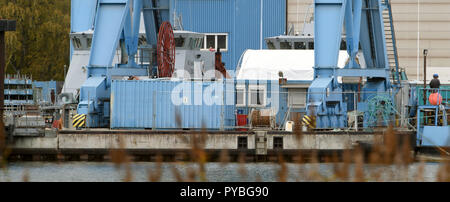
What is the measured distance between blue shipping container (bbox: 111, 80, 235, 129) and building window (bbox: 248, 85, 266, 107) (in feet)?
9.64

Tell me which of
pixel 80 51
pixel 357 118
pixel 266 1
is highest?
pixel 266 1

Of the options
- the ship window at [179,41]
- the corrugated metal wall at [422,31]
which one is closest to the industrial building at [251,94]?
the ship window at [179,41]

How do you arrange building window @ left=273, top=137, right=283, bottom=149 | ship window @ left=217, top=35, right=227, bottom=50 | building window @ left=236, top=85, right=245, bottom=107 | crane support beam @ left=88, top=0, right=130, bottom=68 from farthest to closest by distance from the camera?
1. ship window @ left=217, top=35, right=227, bottom=50
2. building window @ left=236, top=85, right=245, bottom=107
3. crane support beam @ left=88, top=0, right=130, bottom=68
4. building window @ left=273, top=137, right=283, bottom=149

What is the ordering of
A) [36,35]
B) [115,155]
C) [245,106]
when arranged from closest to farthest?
[115,155] → [245,106] → [36,35]

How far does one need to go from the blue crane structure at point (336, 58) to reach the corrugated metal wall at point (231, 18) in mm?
19714

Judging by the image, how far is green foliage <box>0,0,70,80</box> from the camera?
81.4m

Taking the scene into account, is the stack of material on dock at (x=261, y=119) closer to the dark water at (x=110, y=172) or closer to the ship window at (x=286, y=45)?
the dark water at (x=110, y=172)

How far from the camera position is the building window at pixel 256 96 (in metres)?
37.8

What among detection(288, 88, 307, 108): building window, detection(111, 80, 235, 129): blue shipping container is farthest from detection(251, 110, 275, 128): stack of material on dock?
detection(288, 88, 307, 108): building window

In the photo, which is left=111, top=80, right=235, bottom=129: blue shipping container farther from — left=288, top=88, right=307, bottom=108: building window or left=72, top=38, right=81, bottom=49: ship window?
left=72, top=38, right=81, bottom=49: ship window
